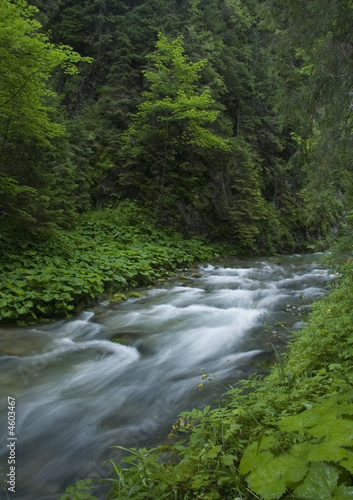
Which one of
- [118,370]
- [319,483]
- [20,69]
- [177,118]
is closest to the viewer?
[319,483]

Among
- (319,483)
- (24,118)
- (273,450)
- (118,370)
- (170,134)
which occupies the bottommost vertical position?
(118,370)

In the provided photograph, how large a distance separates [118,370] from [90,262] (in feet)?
15.3

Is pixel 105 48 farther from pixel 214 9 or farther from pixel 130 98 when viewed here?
pixel 214 9

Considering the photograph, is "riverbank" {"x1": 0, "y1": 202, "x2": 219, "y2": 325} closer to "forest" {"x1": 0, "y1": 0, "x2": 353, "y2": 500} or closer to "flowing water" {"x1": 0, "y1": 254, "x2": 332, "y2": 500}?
"forest" {"x1": 0, "y1": 0, "x2": 353, "y2": 500}

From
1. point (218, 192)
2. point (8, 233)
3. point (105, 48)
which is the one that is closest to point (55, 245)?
point (8, 233)

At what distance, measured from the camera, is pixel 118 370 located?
14.5 ft

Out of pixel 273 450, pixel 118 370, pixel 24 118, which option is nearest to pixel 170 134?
pixel 24 118

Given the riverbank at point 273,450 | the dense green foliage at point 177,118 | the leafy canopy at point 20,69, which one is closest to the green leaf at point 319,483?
the riverbank at point 273,450

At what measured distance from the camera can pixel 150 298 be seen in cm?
796

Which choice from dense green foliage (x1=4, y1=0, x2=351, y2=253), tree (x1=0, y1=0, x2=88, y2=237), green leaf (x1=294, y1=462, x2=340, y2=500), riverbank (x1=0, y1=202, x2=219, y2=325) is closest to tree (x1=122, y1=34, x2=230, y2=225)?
dense green foliage (x1=4, y1=0, x2=351, y2=253)

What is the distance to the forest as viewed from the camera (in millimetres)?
1934

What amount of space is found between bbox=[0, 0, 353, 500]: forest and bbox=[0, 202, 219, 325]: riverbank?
0.17ft

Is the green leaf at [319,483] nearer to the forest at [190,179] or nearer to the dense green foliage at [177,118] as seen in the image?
the forest at [190,179]

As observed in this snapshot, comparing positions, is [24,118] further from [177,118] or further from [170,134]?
[170,134]
